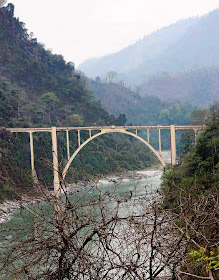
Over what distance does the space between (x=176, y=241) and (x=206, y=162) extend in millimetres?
8519

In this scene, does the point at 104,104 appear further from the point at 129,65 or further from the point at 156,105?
the point at 129,65

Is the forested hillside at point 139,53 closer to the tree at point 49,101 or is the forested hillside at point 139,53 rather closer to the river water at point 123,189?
the river water at point 123,189

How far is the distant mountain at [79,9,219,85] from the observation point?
99463mm

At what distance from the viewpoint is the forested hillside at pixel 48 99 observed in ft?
86.3

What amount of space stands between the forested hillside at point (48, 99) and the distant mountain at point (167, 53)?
54770mm

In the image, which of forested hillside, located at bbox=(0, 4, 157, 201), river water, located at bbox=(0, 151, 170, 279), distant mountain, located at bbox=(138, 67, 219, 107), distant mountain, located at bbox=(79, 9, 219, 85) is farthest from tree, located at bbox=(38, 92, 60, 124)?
distant mountain, located at bbox=(79, 9, 219, 85)

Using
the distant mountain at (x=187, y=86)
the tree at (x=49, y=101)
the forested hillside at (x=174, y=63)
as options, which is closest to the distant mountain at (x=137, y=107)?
the forested hillside at (x=174, y=63)

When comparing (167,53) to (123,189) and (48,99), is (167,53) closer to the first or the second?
(48,99)

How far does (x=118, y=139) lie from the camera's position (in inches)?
1363

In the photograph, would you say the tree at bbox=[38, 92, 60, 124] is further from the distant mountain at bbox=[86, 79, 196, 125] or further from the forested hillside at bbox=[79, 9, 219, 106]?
the forested hillside at bbox=[79, 9, 219, 106]

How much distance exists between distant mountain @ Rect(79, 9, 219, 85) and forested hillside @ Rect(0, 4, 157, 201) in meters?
54.8

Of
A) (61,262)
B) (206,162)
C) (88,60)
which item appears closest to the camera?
(61,262)

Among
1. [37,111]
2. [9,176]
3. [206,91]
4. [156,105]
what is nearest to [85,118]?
[37,111]

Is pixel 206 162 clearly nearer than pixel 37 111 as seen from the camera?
Yes
